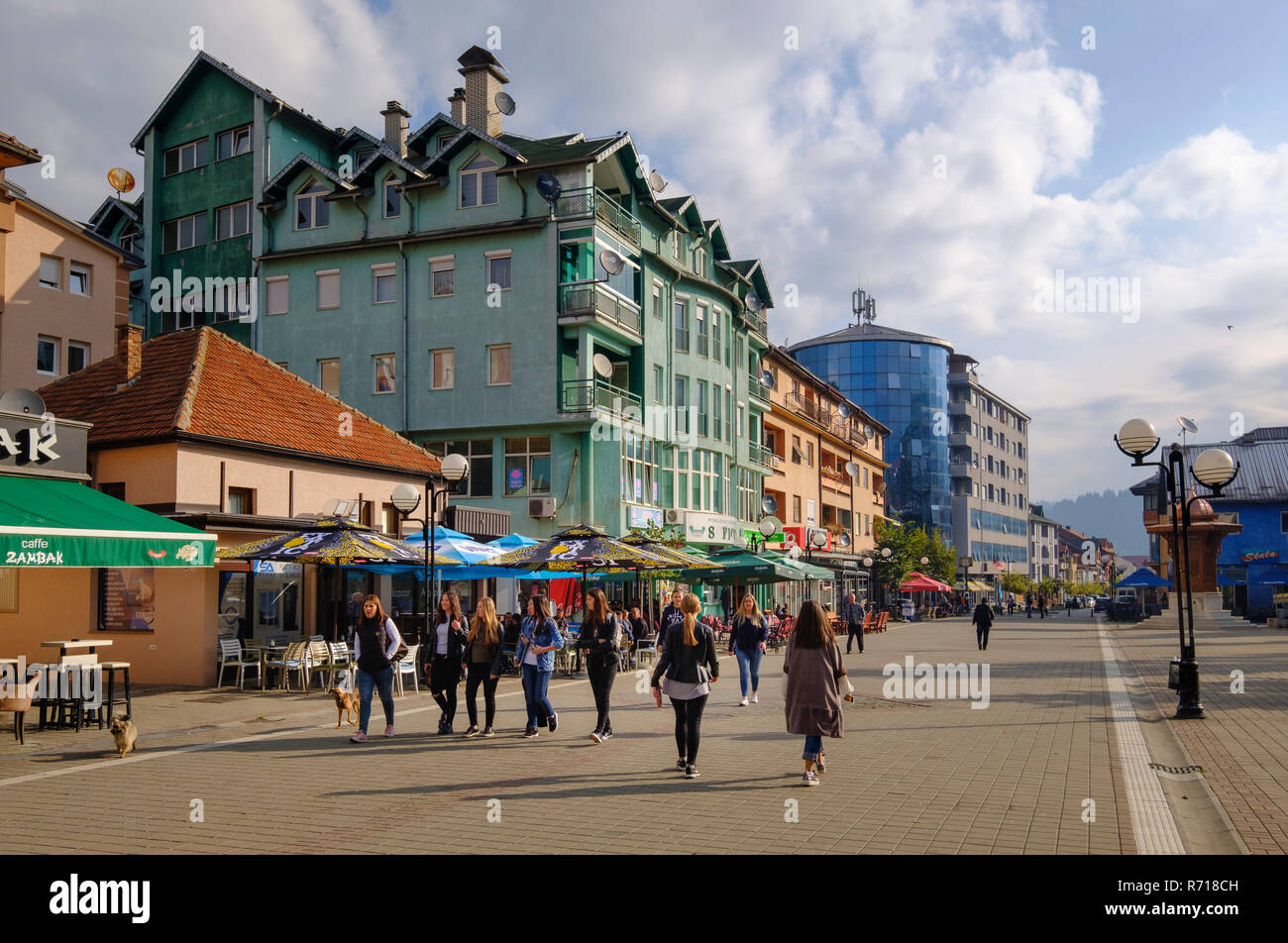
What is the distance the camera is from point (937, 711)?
15.7m

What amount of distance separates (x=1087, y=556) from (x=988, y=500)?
66.2 ft

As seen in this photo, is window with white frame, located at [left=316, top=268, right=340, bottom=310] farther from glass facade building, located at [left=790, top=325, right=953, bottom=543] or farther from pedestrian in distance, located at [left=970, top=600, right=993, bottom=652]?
glass facade building, located at [left=790, top=325, right=953, bottom=543]

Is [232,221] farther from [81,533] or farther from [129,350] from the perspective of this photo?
[81,533]

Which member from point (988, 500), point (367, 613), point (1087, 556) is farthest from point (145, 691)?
point (1087, 556)

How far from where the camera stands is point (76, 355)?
27.8 meters

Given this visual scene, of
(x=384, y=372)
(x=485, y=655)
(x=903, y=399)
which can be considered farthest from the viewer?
(x=903, y=399)

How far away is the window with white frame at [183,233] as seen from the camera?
1543 inches

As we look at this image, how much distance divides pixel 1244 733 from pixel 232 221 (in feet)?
117

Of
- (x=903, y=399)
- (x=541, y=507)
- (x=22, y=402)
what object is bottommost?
(x=541, y=507)

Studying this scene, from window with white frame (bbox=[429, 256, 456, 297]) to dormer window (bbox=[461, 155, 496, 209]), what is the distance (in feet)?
6.24

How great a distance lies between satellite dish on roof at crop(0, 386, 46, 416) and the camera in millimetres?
17984

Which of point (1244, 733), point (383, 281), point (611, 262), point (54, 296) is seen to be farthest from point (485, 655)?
point (383, 281)
